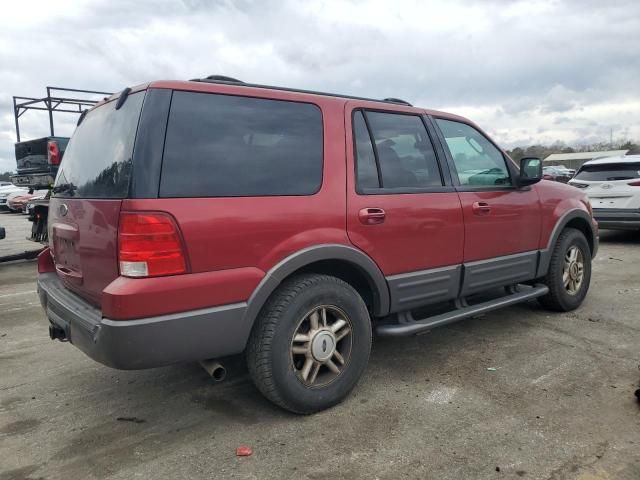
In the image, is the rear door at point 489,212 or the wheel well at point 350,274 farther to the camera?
the rear door at point 489,212

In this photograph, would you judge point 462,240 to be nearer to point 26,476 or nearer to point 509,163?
point 509,163

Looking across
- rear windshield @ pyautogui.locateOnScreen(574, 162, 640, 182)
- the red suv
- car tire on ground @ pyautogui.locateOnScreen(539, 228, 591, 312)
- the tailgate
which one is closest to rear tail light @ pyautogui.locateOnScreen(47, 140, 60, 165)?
the red suv

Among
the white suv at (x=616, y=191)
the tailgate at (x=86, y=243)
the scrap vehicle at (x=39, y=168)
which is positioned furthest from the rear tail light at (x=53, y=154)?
the white suv at (x=616, y=191)

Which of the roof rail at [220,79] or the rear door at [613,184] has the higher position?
the roof rail at [220,79]

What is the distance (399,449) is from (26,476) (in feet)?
6.21

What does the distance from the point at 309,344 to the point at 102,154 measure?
1618 millimetres

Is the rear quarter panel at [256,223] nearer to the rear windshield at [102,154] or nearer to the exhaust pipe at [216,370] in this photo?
the rear windshield at [102,154]

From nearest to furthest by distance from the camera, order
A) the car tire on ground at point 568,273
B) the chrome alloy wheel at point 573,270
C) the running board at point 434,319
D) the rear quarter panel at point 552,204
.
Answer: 1. the running board at point 434,319
2. the rear quarter panel at point 552,204
3. the car tire on ground at point 568,273
4. the chrome alloy wheel at point 573,270

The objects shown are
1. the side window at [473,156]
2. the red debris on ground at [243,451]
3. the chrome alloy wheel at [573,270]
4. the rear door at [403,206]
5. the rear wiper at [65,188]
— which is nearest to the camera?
the red debris on ground at [243,451]

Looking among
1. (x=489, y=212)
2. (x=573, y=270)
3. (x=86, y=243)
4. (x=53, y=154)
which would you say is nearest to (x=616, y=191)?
(x=573, y=270)

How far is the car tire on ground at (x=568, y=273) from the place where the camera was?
4824mm

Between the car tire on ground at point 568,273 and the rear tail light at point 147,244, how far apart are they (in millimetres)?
3709

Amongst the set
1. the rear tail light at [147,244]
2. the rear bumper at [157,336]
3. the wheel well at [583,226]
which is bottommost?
the rear bumper at [157,336]

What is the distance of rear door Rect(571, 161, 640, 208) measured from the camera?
9.10 metres
